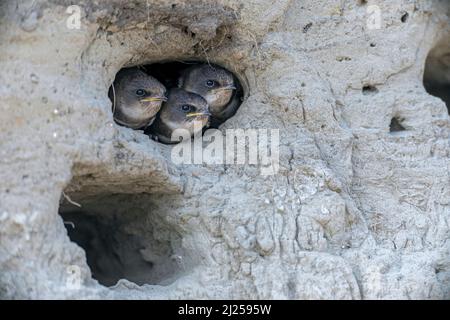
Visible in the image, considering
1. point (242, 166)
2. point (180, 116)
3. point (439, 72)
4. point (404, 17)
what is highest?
point (404, 17)

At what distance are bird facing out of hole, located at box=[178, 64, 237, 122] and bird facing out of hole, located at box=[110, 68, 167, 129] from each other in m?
0.25

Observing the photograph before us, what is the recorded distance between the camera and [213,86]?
16.1ft

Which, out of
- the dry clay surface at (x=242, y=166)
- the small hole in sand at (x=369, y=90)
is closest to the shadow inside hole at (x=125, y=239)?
the dry clay surface at (x=242, y=166)

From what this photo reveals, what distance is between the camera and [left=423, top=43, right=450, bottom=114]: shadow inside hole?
17.2 feet

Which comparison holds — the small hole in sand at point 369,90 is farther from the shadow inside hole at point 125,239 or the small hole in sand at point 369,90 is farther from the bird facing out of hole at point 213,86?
the shadow inside hole at point 125,239

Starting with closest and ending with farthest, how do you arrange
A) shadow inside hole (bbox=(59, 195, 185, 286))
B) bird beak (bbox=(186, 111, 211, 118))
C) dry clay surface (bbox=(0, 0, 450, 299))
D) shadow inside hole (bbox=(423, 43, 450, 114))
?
dry clay surface (bbox=(0, 0, 450, 299)), shadow inside hole (bbox=(59, 195, 185, 286)), bird beak (bbox=(186, 111, 211, 118)), shadow inside hole (bbox=(423, 43, 450, 114))

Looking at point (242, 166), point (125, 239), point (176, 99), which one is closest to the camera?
point (242, 166)

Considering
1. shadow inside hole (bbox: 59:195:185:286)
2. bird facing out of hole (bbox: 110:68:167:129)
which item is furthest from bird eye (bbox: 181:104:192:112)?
shadow inside hole (bbox: 59:195:185:286)

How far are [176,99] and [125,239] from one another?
0.79 metres

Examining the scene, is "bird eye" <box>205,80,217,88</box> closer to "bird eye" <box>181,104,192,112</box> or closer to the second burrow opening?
the second burrow opening

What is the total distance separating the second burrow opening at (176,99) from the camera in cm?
474

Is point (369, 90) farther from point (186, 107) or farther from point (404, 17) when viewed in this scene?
point (186, 107)

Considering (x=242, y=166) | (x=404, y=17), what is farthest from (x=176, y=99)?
(x=404, y=17)
